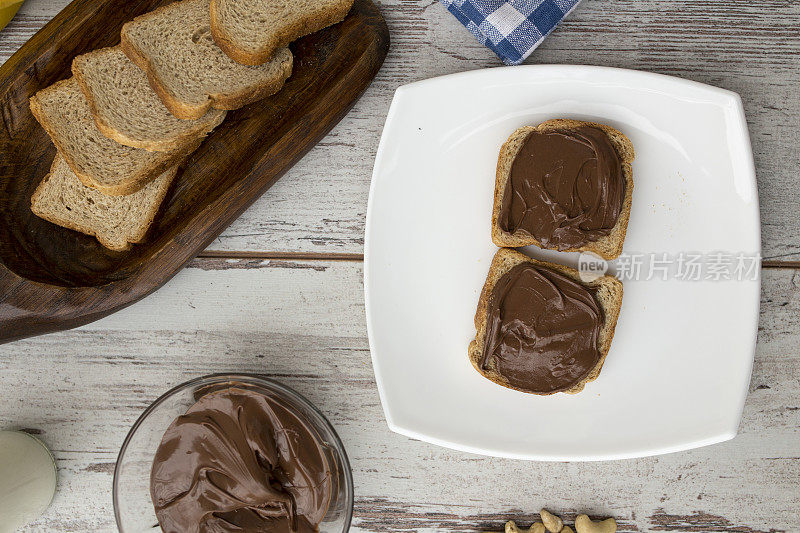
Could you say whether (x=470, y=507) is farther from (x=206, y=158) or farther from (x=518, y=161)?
(x=206, y=158)

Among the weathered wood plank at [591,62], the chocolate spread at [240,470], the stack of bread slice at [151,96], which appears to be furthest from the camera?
the weathered wood plank at [591,62]

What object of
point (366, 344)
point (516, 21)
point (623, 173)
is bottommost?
point (366, 344)

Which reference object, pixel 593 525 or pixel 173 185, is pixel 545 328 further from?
pixel 173 185

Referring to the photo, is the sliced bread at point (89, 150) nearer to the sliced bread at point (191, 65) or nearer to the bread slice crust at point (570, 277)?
the sliced bread at point (191, 65)

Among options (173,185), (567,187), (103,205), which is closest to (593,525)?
(567,187)

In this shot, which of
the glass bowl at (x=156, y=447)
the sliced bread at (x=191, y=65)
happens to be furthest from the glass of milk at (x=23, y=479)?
the sliced bread at (x=191, y=65)

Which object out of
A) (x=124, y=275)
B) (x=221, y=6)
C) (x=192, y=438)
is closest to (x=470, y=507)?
(x=192, y=438)
